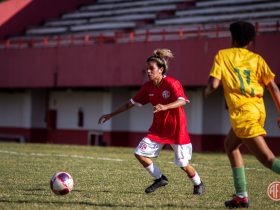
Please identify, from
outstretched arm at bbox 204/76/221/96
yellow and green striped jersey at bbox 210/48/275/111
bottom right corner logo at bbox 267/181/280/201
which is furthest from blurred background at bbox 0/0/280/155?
outstretched arm at bbox 204/76/221/96

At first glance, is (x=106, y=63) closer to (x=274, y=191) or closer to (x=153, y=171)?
(x=153, y=171)

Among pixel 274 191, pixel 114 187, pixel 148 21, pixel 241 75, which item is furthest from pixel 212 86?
pixel 148 21

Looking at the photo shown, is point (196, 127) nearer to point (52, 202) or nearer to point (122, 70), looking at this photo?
point (122, 70)

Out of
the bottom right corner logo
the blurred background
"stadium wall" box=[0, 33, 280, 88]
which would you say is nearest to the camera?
the bottom right corner logo

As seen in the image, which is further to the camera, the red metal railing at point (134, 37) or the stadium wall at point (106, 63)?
the red metal railing at point (134, 37)

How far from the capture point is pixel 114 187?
1173 cm

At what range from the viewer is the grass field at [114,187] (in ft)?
31.2

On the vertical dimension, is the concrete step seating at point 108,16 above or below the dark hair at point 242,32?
below

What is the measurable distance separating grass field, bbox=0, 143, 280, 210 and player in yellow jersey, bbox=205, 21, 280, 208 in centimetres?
98

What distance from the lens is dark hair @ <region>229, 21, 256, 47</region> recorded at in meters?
8.76

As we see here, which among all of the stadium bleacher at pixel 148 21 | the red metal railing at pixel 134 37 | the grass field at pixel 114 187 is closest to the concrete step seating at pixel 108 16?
the stadium bleacher at pixel 148 21

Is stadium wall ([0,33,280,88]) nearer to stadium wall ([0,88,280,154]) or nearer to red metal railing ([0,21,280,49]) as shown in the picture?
red metal railing ([0,21,280,49])

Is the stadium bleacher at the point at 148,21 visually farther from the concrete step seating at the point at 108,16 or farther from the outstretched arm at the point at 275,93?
the outstretched arm at the point at 275,93

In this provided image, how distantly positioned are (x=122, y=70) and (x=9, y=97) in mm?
10143
